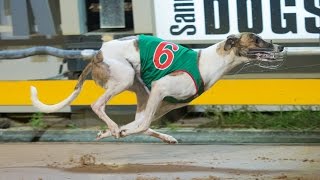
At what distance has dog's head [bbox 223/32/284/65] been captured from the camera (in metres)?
5.28

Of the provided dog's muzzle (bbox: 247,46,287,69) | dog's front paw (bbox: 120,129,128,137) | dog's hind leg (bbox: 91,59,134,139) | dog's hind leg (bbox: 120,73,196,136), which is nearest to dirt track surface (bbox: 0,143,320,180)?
dog's front paw (bbox: 120,129,128,137)

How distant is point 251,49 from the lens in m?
5.32

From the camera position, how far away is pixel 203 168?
6.40m

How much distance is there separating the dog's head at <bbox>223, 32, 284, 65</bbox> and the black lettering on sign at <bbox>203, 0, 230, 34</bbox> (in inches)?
77.0

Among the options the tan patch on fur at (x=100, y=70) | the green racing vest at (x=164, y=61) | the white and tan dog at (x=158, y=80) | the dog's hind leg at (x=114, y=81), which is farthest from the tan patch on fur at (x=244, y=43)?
the tan patch on fur at (x=100, y=70)

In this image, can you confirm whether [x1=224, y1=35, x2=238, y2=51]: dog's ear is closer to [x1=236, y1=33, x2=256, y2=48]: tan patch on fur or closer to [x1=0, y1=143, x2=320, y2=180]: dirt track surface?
[x1=236, y1=33, x2=256, y2=48]: tan patch on fur

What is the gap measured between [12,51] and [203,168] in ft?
9.02

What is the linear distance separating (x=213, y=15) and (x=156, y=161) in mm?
1604

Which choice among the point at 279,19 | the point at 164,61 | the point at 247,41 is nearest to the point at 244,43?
the point at 247,41

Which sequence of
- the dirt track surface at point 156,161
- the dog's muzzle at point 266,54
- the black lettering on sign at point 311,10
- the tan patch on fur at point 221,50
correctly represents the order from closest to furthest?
1. the dog's muzzle at point 266,54
2. the tan patch on fur at point 221,50
3. the dirt track surface at point 156,161
4. the black lettering on sign at point 311,10

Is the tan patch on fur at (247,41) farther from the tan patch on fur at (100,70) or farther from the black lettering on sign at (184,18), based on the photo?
the black lettering on sign at (184,18)

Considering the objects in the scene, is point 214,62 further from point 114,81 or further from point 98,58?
point 98,58

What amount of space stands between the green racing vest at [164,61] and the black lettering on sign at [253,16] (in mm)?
2074

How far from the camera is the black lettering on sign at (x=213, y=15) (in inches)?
287
